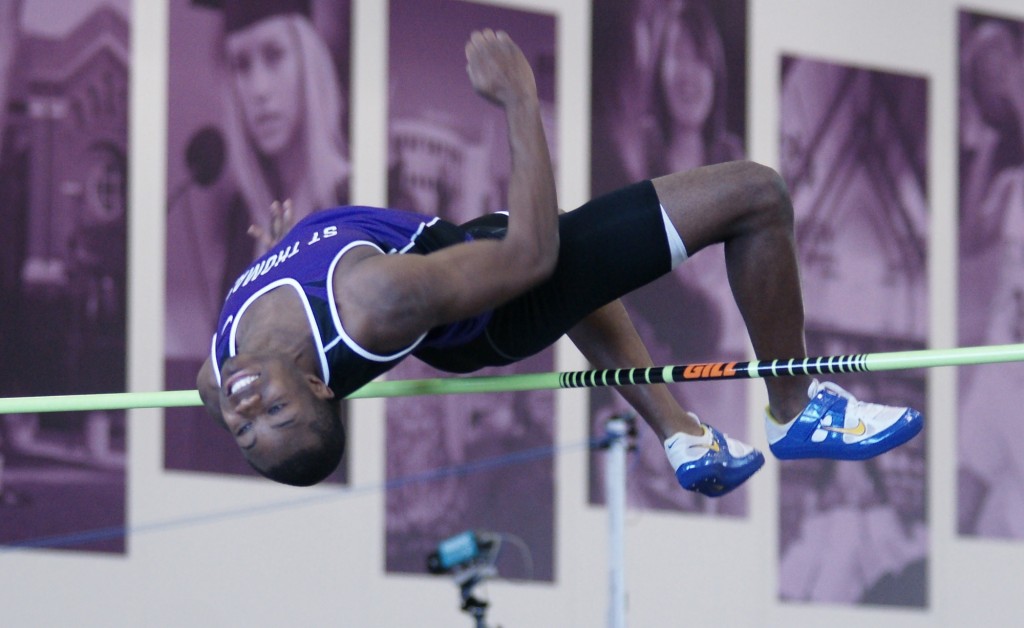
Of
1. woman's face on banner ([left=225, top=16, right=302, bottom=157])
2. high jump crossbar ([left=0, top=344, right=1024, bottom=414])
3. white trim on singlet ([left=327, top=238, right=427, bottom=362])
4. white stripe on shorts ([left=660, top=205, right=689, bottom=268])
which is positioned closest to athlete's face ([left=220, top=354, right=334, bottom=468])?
white trim on singlet ([left=327, top=238, right=427, bottom=362])

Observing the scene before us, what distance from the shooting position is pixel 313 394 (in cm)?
263

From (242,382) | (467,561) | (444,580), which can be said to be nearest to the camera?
(242,382)

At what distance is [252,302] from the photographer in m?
2.76

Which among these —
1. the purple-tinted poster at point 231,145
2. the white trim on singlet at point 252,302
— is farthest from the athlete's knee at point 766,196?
the purple-tinted poster at point 231,145

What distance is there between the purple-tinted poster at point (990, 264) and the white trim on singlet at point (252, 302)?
521cm

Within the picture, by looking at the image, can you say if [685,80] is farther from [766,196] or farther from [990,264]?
[766,196]

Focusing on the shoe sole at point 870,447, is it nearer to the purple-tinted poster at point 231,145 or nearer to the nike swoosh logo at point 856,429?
the nike swoosh logo at point 856,429

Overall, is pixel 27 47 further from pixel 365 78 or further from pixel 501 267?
pixel 501 267

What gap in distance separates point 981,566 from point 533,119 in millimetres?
5250

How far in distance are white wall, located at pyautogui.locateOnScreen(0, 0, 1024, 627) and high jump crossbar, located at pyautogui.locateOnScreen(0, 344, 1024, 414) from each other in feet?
6.00

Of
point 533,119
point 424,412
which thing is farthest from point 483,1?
point 533,119

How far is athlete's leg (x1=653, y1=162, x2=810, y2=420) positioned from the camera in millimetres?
2934

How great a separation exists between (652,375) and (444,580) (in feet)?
10.1

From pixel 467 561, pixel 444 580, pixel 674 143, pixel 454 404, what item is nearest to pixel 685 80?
pixel 674 143
